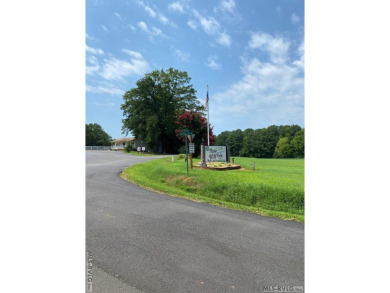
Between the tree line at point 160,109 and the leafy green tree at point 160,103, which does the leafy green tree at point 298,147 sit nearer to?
the tree line at point 160,109

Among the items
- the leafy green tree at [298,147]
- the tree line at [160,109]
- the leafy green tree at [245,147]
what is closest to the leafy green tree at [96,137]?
the tree line at [160,109]

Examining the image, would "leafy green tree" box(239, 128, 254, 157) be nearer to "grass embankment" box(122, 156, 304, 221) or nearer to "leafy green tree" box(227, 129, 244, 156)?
"leafy green tree" box(227, 129, 244, 156)

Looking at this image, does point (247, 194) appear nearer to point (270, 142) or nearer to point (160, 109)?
point (160, 109)

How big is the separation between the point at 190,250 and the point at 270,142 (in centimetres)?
3969

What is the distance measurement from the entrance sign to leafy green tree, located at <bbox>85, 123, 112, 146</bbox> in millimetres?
40902

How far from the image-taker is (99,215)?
12.5 feet

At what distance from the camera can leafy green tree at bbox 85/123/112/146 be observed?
46.3m

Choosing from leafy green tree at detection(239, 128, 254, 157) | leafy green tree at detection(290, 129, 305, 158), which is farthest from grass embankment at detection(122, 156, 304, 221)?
leafy green tree at detection(239, 128, 254, 157)

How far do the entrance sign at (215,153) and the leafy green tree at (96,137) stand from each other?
40.9 meters

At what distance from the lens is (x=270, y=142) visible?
130ft

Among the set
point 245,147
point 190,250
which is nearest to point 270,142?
point 245,147
